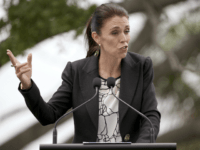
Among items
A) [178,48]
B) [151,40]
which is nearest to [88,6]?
[151,40]

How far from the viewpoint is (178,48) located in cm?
503

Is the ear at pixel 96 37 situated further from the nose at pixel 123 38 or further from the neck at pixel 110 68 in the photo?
the nose at pixel 123 38

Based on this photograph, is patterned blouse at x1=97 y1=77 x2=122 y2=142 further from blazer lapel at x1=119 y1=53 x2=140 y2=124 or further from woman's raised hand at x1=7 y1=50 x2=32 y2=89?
woman's raised hand at x1=7 y1=50 x2=32 y2=89

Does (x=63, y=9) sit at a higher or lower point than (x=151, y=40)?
higher

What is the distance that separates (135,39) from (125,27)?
3.05 meters

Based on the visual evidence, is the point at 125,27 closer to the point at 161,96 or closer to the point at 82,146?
the point at 82,146

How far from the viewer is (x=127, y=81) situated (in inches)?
73.6

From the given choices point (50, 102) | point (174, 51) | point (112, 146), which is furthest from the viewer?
point (174, 51)

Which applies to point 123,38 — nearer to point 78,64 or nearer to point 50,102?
point 78,64

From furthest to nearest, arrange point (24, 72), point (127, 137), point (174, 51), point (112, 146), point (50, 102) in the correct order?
point (174, 51) < point (50, 102) < point (127, 137) < point (24, 72) < point (112, 146)

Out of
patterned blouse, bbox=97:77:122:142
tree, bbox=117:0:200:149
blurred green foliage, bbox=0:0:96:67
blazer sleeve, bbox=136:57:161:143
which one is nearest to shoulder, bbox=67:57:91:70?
patterned blouse, bbox=97:77:122:142

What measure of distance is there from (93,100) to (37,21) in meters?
3.08

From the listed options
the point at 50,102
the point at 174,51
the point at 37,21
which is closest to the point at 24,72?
the point at 50,102

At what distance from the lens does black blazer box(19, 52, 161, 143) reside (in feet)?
5.74
